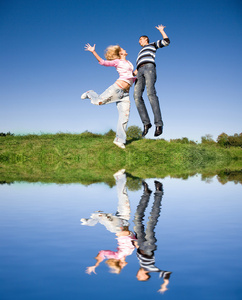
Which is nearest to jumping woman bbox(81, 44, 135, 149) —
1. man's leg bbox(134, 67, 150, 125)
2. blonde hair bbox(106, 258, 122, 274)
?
man's leg bbox(134, 67, 150, 125)

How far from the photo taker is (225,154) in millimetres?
17656

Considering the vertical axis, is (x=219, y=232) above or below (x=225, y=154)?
below

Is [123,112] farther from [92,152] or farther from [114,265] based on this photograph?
[114,265]

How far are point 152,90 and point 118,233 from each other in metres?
5.08

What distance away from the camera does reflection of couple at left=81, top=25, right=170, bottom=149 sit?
6934mm

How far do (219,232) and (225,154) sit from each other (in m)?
16.1

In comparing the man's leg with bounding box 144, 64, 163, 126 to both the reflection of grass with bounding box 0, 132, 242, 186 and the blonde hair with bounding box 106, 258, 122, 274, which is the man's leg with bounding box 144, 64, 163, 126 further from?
the blonde hair with bounding box 106, 258, 122, 274

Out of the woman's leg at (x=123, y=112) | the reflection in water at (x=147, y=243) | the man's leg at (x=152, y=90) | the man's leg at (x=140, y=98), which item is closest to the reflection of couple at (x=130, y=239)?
the reflection in water at (x=147, y=243)


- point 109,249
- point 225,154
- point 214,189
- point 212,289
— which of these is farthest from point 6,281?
point 225,154

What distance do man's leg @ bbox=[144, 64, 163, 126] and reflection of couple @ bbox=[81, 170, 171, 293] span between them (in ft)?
11.6

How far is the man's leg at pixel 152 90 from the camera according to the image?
691 cm

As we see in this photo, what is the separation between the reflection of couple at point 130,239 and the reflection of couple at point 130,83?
3.93 metres

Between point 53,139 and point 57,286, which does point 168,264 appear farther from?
point 53,139

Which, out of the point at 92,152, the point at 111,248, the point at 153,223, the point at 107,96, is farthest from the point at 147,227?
the point at 92,152
